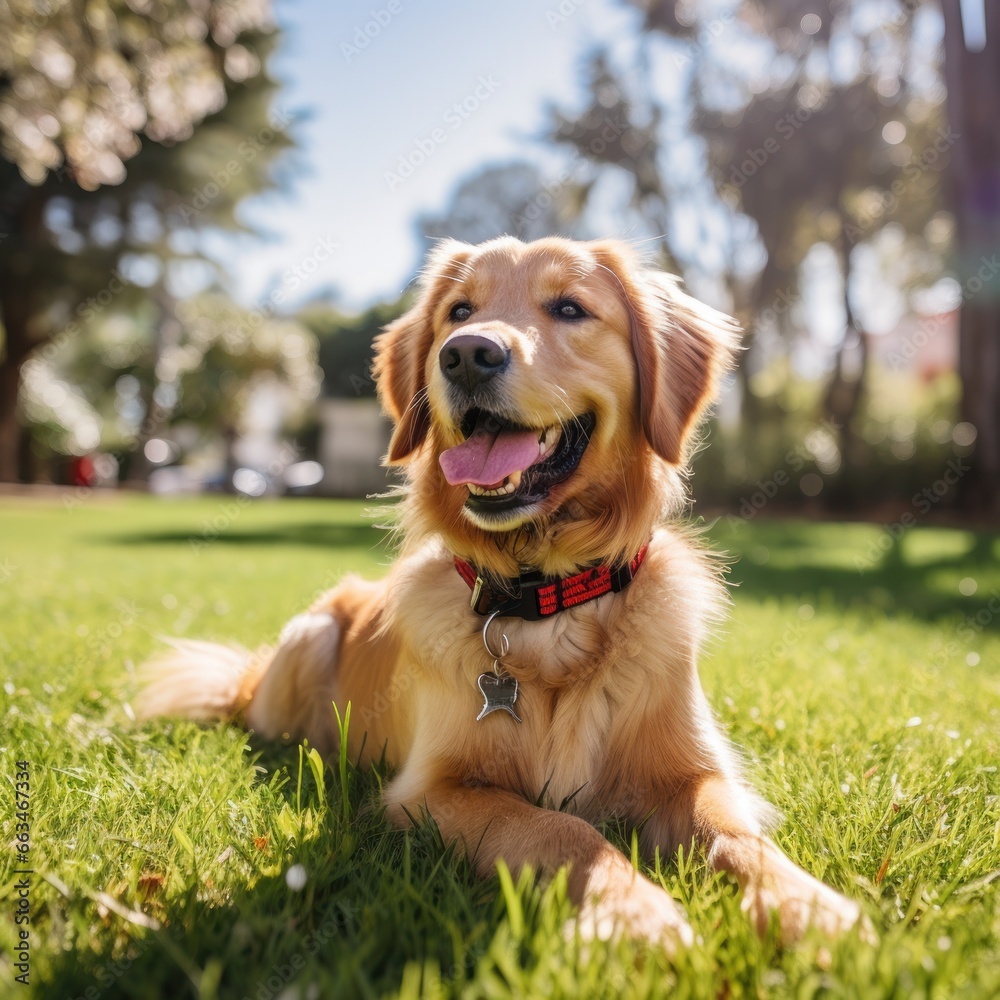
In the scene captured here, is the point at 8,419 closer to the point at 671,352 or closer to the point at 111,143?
the point at 111,143

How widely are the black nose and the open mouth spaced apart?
16 centimetres

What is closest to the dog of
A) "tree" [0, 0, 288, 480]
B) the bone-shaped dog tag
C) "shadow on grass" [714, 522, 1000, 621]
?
the bone-shaped dog tag

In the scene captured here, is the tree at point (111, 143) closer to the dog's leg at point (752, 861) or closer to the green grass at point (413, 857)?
the green grass at point (413, 857)

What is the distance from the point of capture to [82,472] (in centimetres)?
2795

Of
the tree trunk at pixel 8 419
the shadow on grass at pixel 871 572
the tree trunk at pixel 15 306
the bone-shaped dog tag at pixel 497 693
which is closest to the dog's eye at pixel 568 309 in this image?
the bone-shaped dog tag at pixel 497 693

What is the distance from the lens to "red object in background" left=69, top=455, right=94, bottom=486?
27984 millimetres

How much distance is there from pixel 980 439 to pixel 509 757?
1368 centimetres

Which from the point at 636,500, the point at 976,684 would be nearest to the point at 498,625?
the point at 636,500

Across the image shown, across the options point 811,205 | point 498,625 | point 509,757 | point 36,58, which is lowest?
point 509,757

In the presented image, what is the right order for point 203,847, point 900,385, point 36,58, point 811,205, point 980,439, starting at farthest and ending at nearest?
1. point 900,385
2. point 811,205
3. point 36,58
4. point 980,439
5. point 203,847

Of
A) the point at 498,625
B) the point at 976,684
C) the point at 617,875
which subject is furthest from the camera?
the point at 976,684

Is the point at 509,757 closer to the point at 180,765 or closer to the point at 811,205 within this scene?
the point at 180,765

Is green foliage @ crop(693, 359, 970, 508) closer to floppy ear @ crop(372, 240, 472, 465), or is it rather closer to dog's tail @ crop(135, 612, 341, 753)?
floppy ear @ crop(372, 240, 472, 465)

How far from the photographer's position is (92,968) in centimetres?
137
